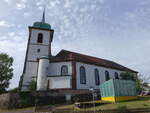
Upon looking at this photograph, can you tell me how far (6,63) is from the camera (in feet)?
109

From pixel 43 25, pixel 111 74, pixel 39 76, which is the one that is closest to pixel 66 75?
pixel 39 76

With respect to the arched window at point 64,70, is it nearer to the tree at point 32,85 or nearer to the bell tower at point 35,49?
the bell tower at point 35,49

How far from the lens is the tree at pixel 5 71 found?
31.9 metres

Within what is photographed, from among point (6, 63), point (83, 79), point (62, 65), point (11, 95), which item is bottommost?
point (11, 95)

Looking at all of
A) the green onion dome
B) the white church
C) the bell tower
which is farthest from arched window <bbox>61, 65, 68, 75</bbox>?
the green onion dome

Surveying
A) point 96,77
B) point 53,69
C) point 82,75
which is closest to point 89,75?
point 82,75

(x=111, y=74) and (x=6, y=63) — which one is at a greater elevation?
(x=6, y=63)

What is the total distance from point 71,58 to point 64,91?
644cm

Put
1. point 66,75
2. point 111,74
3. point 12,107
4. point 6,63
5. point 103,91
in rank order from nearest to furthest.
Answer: point 12,107 < point 103,91 < point 66,75 < point 111,74 < point 6,63

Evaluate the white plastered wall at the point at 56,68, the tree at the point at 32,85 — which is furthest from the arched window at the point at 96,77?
the tree at the point at 32,85

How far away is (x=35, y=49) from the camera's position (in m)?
27.1

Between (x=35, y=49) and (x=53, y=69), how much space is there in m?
6.49

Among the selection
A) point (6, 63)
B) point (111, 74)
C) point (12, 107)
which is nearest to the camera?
point (12, 107)

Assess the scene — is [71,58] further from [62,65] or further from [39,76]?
[39,76]
